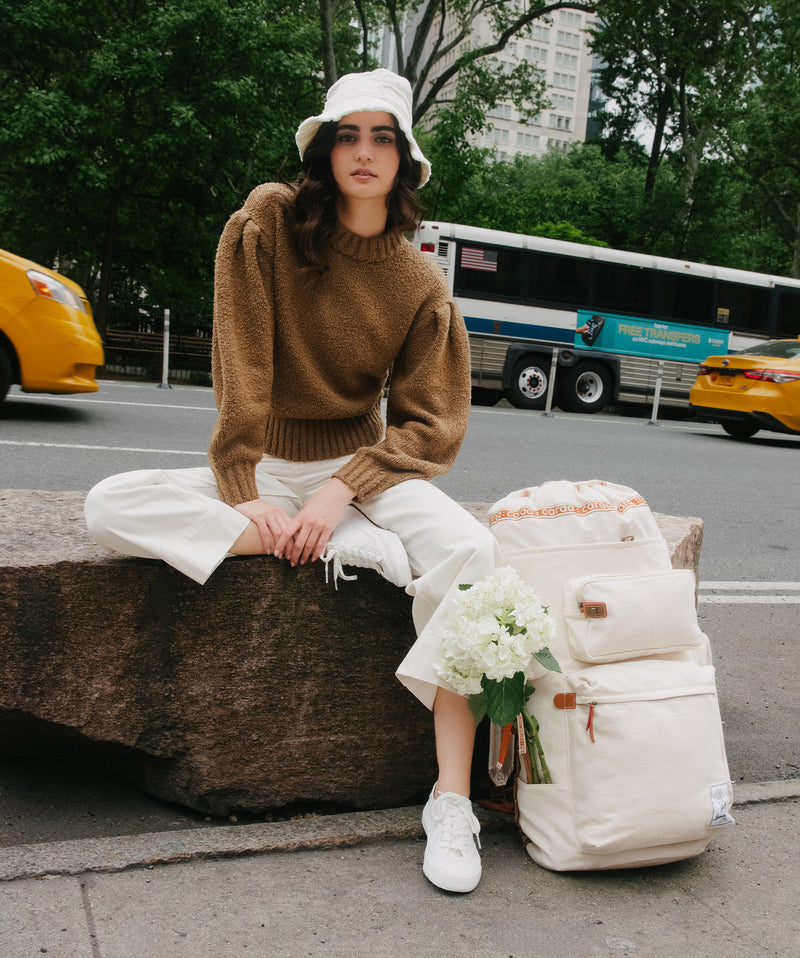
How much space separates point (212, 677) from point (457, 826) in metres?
0.68

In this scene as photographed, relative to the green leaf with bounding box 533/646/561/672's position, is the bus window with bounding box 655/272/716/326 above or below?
above

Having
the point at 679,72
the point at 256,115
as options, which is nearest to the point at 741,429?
the point at 256,115

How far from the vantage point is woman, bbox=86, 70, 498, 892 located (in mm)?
2172

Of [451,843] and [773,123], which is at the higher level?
[773,123]

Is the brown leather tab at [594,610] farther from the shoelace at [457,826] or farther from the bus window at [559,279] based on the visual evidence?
the bus window at [559,279]

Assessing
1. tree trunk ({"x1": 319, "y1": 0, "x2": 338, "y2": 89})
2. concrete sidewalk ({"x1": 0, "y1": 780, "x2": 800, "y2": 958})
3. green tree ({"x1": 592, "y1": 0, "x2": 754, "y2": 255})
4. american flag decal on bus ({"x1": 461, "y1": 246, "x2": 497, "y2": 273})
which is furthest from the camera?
green tree ({"x1": 592, "y1": 0, "x2": 754, "y2": 255})

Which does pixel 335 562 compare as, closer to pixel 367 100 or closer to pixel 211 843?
pixel 211 843

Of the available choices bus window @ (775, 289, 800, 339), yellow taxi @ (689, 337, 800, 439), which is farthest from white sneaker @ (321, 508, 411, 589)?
bus window @ (775, 289, 800, 339)

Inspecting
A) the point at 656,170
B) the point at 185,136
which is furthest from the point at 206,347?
the point at 656,170

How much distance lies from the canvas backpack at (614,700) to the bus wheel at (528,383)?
13503 millimetres

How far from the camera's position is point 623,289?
54.9ft

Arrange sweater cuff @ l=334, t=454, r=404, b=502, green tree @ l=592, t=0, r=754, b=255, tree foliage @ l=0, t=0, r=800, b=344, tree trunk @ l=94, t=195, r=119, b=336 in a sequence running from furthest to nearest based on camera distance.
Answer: green tree @ l=592, t=0, r=754, b=255
tree trunk @ l=94, t=195, r=119, b=336
tree foliage @ l=0, t=0, r=800, b=344
sweater cuff @ l=334, t=454, r=404, b=502

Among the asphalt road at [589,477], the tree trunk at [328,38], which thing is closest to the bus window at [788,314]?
the asphalt road at [589,477]

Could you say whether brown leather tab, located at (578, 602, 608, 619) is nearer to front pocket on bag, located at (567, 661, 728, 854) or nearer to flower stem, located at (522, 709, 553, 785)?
front pocket on bag, located at (567, 661, 728, 854)
